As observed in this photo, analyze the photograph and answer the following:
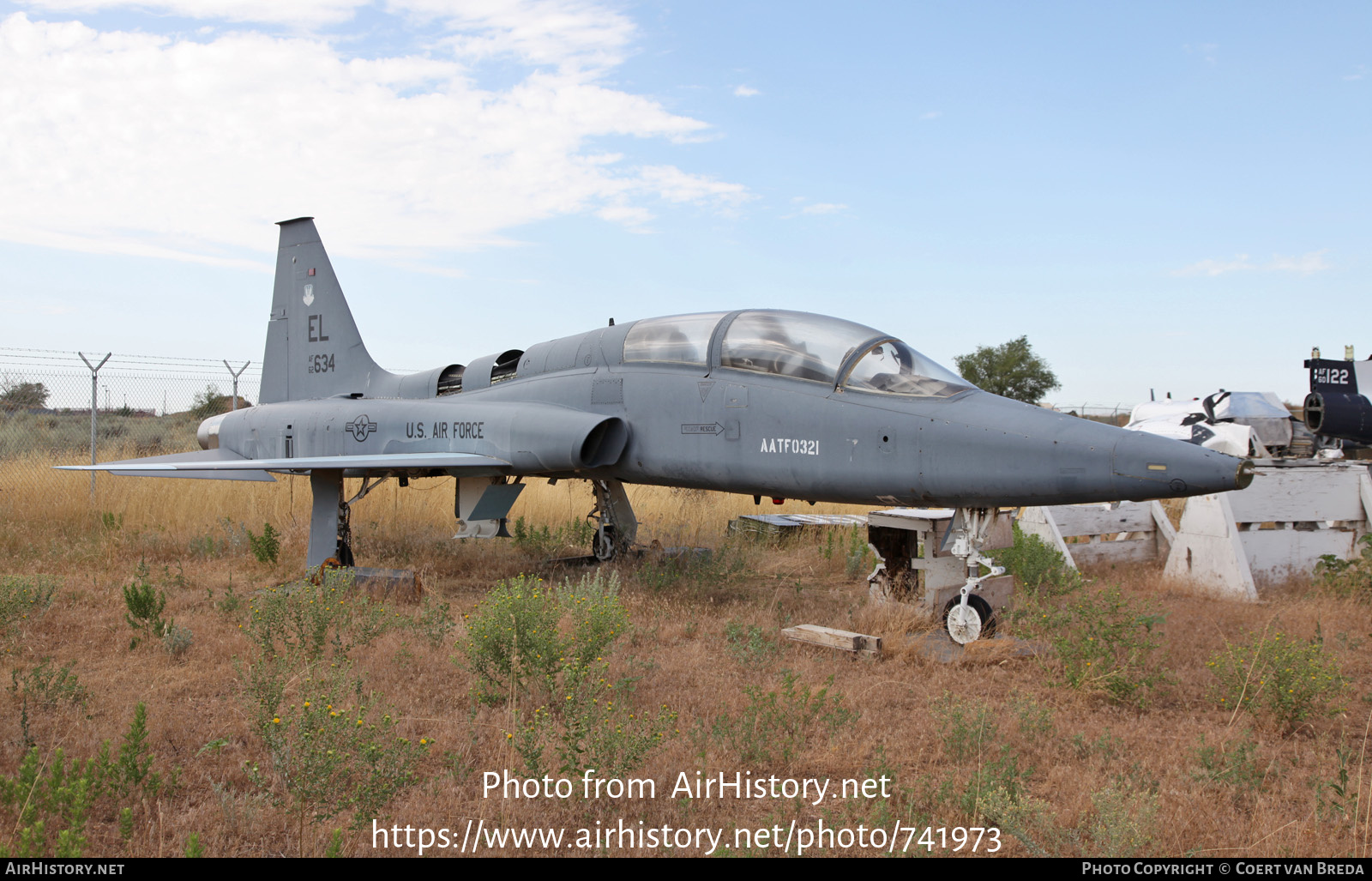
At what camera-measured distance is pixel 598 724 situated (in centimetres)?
394

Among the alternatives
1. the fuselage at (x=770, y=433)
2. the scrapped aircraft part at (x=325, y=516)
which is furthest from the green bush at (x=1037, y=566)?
the scrapped aircraft part at (x=325, y=516)

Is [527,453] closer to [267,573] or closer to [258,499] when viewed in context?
[267,573]

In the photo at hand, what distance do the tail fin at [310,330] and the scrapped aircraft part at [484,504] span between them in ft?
9.45

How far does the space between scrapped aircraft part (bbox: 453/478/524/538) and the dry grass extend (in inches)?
25.7

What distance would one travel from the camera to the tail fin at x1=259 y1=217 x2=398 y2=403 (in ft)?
35.2

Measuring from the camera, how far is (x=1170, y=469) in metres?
4.94

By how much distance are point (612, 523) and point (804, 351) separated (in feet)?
12.3

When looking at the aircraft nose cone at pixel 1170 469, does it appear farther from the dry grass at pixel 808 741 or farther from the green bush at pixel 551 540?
the green bush at pixel 551 540

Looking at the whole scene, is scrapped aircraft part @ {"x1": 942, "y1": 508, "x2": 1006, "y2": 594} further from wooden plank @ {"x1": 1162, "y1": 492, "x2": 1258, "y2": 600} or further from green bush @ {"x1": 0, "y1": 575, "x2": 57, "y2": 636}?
green bush @ {"x1": 0, "y1": 575, "x2": 57, "y2": 636}

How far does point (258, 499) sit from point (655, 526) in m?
6.36

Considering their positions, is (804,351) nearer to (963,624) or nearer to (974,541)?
(974,541)

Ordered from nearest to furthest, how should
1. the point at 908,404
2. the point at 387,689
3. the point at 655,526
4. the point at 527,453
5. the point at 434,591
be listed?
the point at 387,689 < the point at 908,404 < the point at 527,453 < the point at 434,591 < the point at 655,526

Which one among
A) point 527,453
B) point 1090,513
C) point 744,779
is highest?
point 527,453
